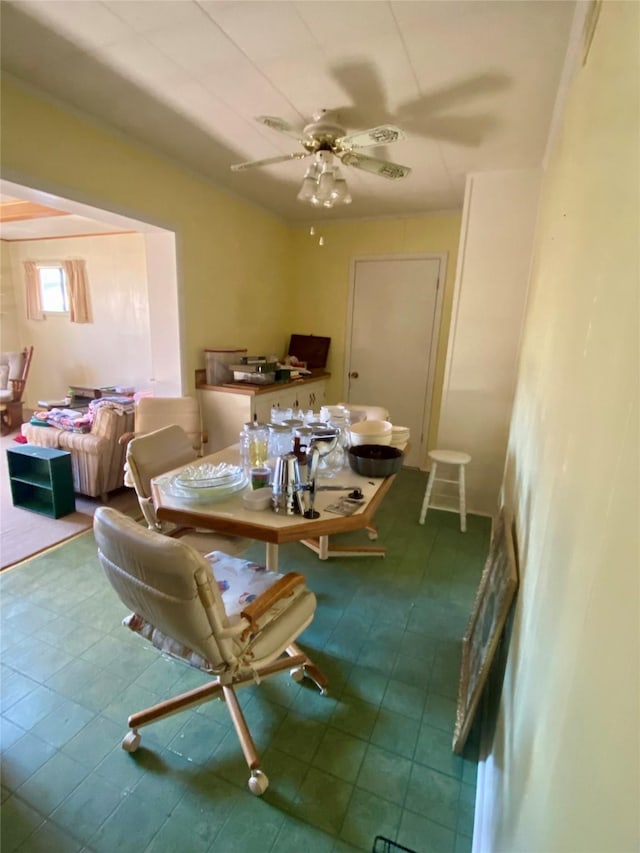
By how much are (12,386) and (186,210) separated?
3823 mm

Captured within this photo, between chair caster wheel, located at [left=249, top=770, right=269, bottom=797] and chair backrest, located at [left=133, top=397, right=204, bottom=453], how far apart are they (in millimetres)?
2127

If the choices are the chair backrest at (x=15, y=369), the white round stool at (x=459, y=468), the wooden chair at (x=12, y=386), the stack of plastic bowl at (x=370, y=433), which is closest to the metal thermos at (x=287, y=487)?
the stack of plastic bowl at (x=370, y=433)

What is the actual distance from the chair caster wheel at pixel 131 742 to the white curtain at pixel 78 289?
17.6 feet

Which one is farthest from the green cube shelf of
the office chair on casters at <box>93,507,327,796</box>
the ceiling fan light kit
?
the ceiling fan light kit

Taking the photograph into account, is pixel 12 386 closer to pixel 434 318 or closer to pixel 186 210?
pixel 186 210

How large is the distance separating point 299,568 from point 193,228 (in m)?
2.67

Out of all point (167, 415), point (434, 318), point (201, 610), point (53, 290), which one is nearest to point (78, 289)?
point (53, 290)

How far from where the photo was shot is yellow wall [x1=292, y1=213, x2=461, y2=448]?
3.91m

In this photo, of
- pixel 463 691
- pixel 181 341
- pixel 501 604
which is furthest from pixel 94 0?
pixel 463 691

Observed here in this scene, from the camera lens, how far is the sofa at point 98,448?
3107mm

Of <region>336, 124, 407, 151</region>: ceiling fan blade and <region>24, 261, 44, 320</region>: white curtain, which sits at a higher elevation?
<region>336, 124, 407, 151</region>: ceiling fan blade

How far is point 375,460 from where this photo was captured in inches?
68.6

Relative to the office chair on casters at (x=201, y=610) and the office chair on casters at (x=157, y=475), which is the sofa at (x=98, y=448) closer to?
the office chair on casters at (x=157, y=475)

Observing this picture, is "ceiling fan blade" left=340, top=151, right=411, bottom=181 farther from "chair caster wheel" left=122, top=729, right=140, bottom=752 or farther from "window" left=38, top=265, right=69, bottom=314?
"window" left=38, top=265, right=69, bottom=314
